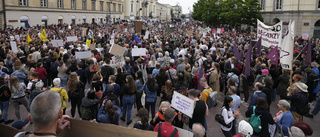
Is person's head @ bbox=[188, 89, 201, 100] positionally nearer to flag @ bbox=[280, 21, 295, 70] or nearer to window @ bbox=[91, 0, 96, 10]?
flag @ bbox=[280, 21, 295, 70]

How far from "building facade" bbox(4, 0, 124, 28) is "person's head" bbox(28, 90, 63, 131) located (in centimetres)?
3750

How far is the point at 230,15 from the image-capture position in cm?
3309

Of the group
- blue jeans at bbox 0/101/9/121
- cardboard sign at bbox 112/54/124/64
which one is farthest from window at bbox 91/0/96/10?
blue jeans at bbox 0/101/9/121

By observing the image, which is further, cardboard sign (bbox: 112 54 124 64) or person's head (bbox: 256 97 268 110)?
cardboard sign (bbox: 112 54 124 64)

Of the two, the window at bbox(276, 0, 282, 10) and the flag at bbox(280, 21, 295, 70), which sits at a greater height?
the window at bbox(276, 0, 282, 10)

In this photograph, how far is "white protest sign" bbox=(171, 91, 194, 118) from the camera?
13.6 feet

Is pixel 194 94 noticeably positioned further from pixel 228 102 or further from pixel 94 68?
pixel 94 68

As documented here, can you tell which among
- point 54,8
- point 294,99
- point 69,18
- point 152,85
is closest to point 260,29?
point 294,99

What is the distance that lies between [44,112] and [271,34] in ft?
30.3

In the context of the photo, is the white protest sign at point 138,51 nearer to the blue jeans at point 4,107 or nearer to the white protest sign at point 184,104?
the blue jeans at point 4,107

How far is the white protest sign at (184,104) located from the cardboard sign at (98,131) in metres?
A: 1.94

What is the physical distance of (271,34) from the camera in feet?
29.8

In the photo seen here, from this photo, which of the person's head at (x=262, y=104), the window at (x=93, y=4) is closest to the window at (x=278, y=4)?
the person's head at (x=262, y=104)

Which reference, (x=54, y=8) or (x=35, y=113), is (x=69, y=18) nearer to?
(x=54, y=8)
